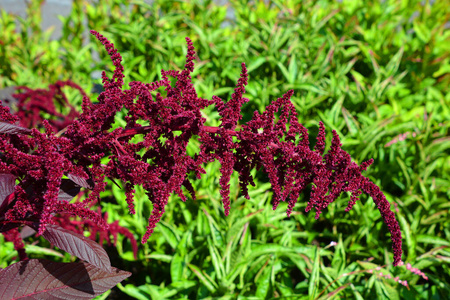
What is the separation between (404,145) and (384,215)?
1963 millimetres

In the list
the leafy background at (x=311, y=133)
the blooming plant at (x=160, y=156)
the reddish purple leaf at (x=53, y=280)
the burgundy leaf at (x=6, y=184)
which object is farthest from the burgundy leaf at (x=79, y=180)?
the leafy background at (x=311, y=133)

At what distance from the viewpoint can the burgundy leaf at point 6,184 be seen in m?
0.84

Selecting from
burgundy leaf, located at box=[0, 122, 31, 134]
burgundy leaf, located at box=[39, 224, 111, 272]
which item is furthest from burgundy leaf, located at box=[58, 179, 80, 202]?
burgundy leaf, located at box=[0, 122, 31, 134]

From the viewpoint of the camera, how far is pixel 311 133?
283 centimetres

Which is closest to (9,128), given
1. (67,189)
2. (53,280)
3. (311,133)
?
(67,189)

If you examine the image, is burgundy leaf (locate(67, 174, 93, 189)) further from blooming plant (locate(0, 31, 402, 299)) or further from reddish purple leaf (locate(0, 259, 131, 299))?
reddish purple leaf (locate(0, 259, 131, 299))

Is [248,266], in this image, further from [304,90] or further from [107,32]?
[107,32]

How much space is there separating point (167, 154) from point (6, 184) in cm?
34

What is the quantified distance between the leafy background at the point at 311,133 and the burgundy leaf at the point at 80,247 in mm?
852

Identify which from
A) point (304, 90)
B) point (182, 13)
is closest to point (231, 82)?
point (304, 90)

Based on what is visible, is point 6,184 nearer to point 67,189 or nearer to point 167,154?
point 67,189

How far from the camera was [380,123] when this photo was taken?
102 inches

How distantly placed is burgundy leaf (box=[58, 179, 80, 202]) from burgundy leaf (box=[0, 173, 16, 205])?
0.54 feet

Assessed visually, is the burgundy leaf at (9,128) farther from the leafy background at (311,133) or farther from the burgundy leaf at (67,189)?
the leafy background at (311,133)
